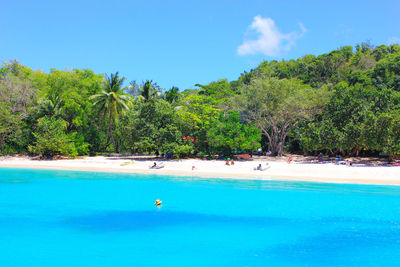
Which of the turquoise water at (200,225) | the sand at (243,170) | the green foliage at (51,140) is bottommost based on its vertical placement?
the turquoise water at (200,225)

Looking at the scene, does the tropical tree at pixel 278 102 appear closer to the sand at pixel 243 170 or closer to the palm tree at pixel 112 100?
the sand at pixel 243 170

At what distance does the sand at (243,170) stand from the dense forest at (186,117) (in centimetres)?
257

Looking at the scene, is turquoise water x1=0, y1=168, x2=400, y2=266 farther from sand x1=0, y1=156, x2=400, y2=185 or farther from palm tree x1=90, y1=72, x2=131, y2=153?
palm tree x1=90, y1=72, x2=131, y2=153

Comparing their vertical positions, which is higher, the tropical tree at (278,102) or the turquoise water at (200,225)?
the tropical tree at (278,102)

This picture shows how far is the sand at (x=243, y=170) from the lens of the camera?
76.6ft

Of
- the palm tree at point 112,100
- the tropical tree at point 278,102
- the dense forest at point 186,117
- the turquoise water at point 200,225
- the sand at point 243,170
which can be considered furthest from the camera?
the palm tree at point 112,100

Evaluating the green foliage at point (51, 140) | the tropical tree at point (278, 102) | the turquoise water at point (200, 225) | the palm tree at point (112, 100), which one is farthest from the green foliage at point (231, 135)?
the green foliage at point (51, 140)

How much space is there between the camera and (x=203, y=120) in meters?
35.5

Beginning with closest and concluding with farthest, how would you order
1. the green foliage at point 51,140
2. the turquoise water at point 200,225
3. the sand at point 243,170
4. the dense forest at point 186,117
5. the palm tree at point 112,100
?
the turquoise water at point 200,225 < the sand at point 243,170 < the dense forest at point 186,117 < the green foliage at point 51,140 < the palm tree at point 112,100

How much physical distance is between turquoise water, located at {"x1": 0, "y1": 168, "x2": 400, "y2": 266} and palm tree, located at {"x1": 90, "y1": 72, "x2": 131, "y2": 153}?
1908 cm

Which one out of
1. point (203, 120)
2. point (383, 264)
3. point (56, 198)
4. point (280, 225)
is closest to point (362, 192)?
point (280, 225)

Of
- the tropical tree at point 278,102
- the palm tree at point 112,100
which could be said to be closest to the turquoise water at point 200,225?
the tropical tree at point 278,102

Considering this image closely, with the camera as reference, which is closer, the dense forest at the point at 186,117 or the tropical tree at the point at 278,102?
the dense forest at the point at 186,117

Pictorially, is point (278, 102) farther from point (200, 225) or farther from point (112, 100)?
point (200, 225)
